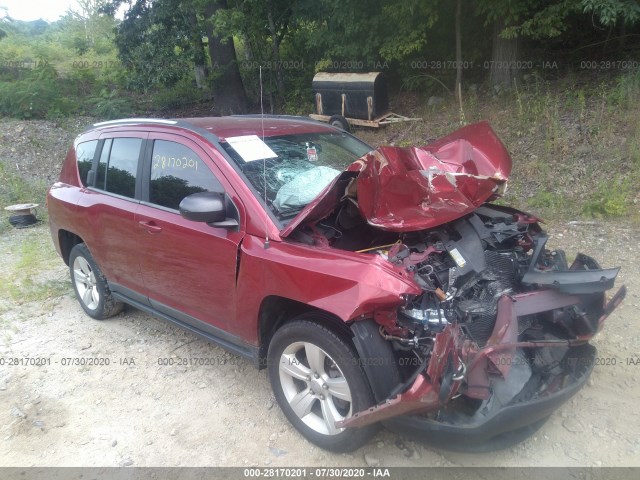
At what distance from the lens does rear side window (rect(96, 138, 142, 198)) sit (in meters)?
4.09

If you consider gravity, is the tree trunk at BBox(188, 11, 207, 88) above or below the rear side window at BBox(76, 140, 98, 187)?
above

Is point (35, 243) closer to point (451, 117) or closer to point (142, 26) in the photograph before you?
point (142, 26)

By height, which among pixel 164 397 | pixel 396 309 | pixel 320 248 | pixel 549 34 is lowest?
pixel 164 397

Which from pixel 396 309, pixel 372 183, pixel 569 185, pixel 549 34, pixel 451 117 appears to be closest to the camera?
pixel 396 309

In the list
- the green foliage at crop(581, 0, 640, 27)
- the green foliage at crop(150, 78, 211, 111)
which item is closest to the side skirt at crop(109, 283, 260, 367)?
the green foliage at crop(581, 0, 640, 27)

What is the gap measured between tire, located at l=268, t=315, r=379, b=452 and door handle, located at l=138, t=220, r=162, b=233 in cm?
130

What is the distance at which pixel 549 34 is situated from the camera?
8461 millimetres

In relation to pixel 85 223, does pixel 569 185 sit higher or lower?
lower

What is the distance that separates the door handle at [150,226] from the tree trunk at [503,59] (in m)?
8.10

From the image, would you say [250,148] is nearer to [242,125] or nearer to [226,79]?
[242,125]

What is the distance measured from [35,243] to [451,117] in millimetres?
7543

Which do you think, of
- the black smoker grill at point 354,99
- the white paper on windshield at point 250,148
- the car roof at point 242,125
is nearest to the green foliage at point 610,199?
the car roof at point 242,125

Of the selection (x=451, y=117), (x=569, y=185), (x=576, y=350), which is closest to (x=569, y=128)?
(x=569, y=185)

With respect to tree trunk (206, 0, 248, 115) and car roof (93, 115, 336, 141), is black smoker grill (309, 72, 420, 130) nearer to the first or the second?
tree trunk (206, 0, 248, 115)
